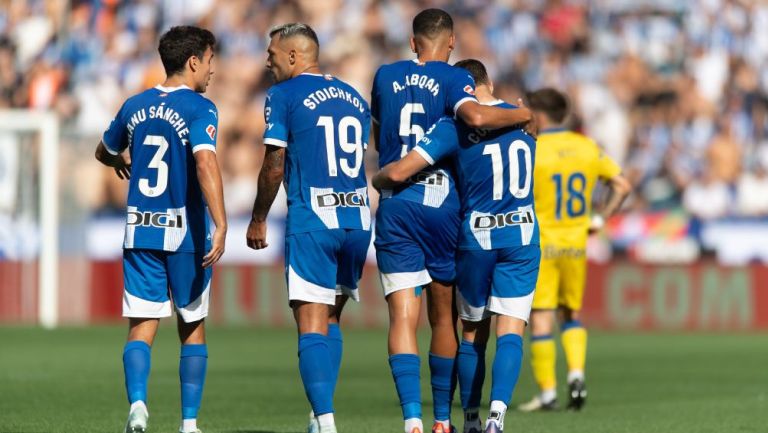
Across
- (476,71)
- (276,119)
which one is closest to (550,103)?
(476,71)

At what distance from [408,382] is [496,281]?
0.74 metres

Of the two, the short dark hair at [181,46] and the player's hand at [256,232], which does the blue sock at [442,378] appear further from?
the short dark hair at [181,46]

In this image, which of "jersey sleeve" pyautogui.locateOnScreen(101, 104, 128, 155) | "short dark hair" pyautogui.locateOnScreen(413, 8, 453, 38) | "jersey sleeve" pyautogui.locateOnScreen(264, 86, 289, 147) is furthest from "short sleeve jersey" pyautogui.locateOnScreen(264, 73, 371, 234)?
"jersey sleeve" pyautogui.locateOnScreen(101, 104, 128, 155)

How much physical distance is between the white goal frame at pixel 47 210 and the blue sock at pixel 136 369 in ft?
45.5

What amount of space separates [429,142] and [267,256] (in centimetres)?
1456

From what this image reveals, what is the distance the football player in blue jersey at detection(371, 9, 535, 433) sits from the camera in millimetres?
8180

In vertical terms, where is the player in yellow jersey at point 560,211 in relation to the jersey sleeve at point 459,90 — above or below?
below

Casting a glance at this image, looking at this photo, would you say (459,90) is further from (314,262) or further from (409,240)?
(314,262)

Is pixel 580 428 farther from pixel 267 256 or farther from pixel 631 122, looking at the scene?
pixel 631 122

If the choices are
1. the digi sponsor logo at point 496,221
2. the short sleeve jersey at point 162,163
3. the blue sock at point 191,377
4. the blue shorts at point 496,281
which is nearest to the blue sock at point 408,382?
the blue shorts at point 496,281

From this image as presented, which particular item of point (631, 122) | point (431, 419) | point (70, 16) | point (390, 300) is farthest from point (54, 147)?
point (390, 300)

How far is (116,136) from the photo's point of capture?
333 inches

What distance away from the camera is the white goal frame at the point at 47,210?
71.8ft

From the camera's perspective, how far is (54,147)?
2205 cm
